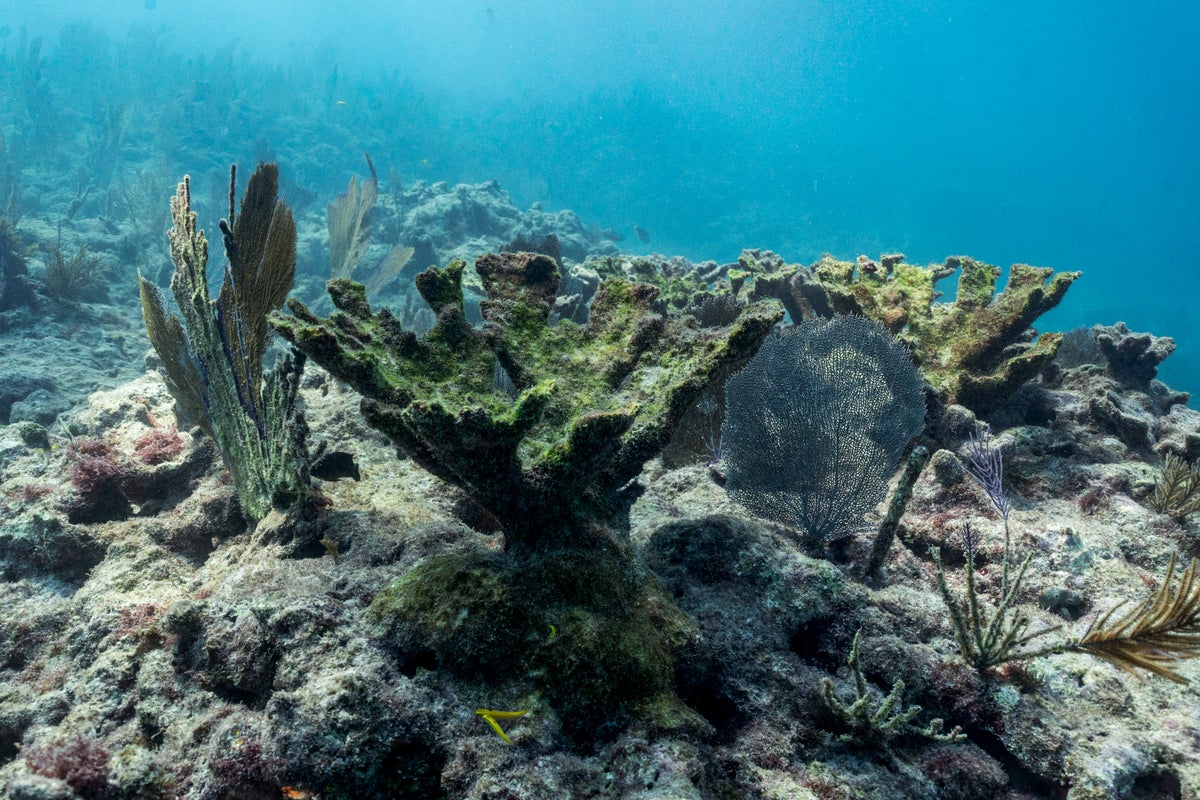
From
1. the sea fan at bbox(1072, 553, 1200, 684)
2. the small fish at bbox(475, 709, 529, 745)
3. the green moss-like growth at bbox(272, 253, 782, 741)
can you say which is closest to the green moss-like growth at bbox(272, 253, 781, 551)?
the green moss-like growth at bbox(272, 253, 782, 741)

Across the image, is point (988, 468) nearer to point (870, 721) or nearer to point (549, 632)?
point (870, 721)

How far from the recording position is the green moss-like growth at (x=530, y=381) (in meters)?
2.18

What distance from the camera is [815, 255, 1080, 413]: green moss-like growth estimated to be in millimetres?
4688

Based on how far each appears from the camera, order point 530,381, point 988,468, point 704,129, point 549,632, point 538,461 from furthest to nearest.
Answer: point 704,129 < point 988,468 < point 530,381 < point 538,461 < point 549,632

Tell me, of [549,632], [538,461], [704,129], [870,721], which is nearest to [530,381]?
[538,461]

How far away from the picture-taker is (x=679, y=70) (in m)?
159

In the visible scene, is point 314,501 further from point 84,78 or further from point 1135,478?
point 84,78

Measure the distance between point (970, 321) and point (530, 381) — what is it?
4.47m

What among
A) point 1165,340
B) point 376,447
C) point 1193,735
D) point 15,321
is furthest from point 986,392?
point 15,321

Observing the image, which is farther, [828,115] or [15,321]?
[828,115]

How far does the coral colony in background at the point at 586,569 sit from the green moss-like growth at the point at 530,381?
2cm

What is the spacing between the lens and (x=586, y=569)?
8.07 feet

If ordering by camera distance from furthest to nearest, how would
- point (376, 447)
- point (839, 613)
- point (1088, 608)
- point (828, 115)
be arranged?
point (828, 115)
point (376, 447)
point (1088, 608)
point (839, 613)

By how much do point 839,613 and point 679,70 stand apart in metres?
186
